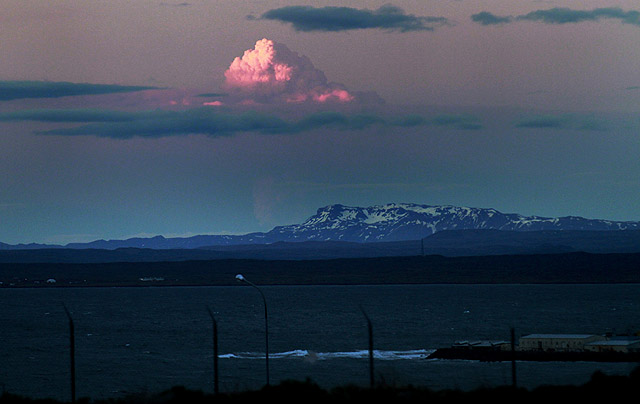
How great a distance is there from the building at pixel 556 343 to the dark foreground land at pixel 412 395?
69029 millimetres

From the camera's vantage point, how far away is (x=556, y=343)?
9988cm

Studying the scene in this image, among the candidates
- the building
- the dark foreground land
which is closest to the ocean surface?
the building

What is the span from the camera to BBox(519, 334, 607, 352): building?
98.2 m

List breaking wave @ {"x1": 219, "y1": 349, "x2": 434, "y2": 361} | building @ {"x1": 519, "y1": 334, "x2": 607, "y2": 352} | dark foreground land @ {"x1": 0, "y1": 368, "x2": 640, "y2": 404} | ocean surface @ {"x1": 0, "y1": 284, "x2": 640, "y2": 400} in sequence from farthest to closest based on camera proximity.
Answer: breaking wave @ {"x1": 219, "y1": 349, "x2": 434, "y2": 361}, building @ {"x1": 519, "y1": 334, "x2": 607, "y2": 352}, ocean surface @ {"x1": 0, "y1": 284, "x2": 640, "y2": 400}, dark foreground land @ {"x1": 0, "y1": 368, "x2": 640, "y2": 404}

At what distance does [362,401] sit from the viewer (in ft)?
98.4

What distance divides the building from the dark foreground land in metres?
69.0

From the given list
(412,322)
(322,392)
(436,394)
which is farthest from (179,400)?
(412,322)

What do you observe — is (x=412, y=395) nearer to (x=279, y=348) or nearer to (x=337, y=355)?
(x=337, y=355)

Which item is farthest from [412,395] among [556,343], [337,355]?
[337,355]

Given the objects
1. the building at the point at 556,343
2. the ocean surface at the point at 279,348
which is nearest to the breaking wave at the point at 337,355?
the ocean surface at the point at 279,348

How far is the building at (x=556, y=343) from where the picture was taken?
9825cm

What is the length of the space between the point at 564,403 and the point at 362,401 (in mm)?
6397

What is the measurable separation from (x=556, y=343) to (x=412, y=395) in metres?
73.6

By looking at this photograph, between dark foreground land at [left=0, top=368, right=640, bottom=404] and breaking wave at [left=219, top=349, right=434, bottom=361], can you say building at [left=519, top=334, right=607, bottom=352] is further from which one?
dark foreground land at [left=0, top=368, right=640, bottom=404]
